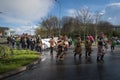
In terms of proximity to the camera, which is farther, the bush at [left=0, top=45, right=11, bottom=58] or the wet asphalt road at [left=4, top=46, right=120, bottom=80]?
the bush at [left=0, top=45, right=11, bottom=58]

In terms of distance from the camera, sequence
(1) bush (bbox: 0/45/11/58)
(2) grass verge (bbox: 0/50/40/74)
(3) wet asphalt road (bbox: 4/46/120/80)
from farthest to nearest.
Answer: (1) bush (bbox: 0/45/11/58)
(2) grass verge (bbox: 0/50/40/74)
(3) wet asphalt road (bbox: 4/46/120/80)

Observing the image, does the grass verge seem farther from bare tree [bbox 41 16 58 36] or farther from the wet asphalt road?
bare tree [bbox 41 16 58 36]

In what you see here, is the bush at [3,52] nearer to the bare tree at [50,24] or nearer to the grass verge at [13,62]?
A: the grass verge at [13,62]

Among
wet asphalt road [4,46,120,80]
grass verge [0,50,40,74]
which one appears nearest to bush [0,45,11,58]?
grass verge [0,50,40,74]

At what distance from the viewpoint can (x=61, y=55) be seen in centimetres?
2433

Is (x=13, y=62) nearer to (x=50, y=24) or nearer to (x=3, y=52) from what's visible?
(x=3, y=52)

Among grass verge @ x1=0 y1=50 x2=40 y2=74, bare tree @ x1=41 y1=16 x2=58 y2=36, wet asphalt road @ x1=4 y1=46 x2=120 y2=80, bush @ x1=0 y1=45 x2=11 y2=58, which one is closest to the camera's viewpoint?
wet asphalt road @ x1=4 y1=46 x2=120 y2=80

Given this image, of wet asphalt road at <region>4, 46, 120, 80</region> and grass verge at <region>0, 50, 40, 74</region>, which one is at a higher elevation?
grass verge at <region>0, 50, 40, 74</region>

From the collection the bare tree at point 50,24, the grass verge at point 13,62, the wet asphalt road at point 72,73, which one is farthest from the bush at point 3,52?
the bare tree at point 50,24

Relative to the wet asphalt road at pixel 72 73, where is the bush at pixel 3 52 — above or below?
above

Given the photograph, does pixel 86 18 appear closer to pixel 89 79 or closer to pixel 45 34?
pixel 45 34

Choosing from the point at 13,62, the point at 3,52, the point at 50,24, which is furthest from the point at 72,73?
the point at 50,24

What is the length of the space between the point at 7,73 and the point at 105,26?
113m

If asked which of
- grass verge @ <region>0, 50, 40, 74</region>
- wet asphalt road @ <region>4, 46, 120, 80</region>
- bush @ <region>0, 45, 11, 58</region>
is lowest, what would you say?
wet asphalt road @ <region>4, 46, 120, 80</region>
